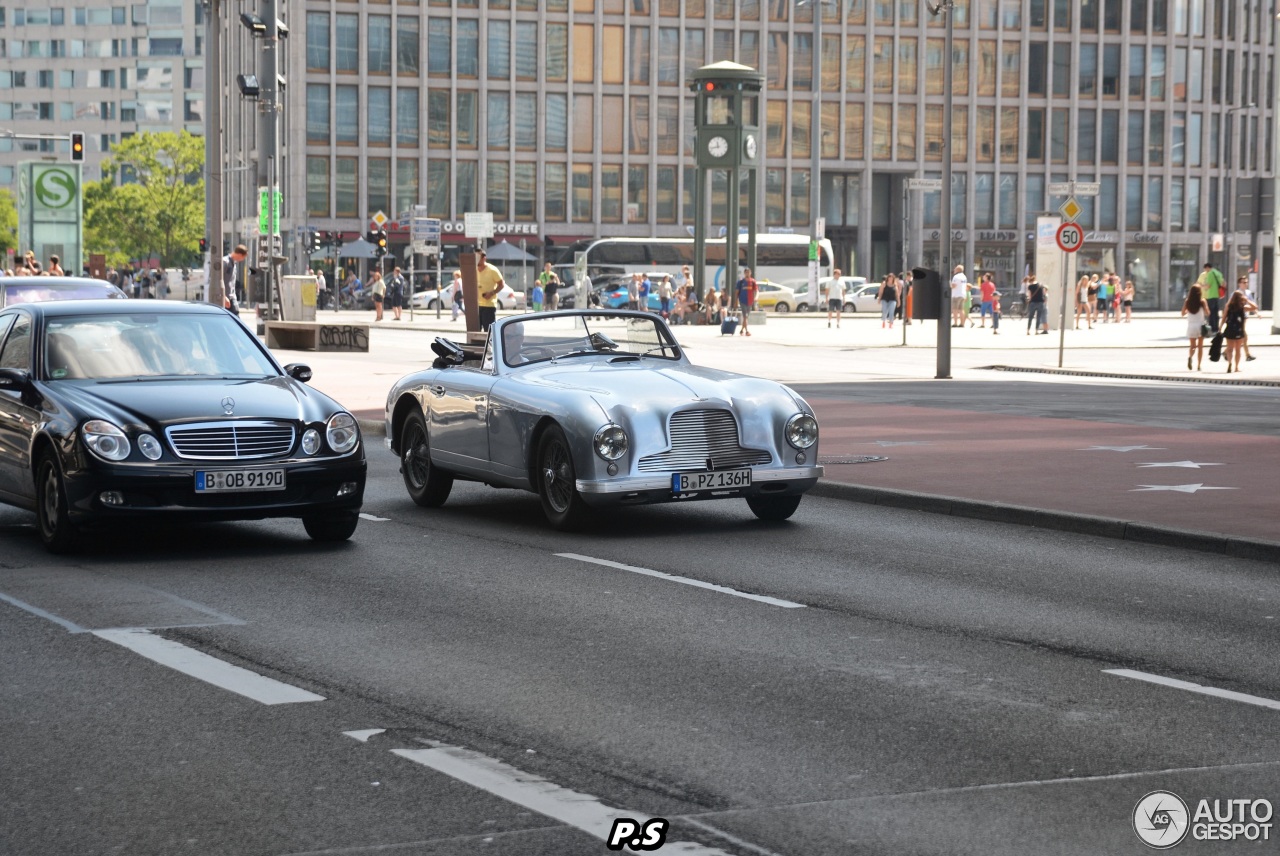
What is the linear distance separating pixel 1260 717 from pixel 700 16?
93.8 meters

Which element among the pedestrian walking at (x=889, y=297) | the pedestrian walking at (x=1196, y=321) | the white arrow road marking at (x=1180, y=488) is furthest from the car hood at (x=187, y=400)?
the pedestrian walking at (x=889, y=297)

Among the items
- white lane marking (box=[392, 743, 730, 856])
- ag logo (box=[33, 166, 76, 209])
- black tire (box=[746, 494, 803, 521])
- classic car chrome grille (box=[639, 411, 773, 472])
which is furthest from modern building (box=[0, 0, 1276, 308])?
white lane marking (box=[392, 743, 730, 856])

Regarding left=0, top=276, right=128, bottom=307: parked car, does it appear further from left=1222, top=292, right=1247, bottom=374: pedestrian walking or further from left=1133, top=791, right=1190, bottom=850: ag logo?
left=1222, top=292, right=1247, bottom=374: pedestrian walking

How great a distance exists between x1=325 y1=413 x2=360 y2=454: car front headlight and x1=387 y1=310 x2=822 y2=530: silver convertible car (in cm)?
127

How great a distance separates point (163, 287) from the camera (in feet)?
307

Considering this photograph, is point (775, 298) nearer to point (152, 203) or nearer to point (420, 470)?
point (152, 203)

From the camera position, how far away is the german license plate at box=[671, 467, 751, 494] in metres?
11.6

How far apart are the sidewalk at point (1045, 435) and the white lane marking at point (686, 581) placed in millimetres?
Result: 3282

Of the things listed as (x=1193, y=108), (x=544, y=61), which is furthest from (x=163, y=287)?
(x=1193, y=108)

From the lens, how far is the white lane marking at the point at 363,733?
611cm

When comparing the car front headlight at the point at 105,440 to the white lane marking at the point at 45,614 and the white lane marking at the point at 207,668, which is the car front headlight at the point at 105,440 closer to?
the white lane marking at the point at 45,614

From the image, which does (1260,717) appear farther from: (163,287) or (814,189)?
(163,287)

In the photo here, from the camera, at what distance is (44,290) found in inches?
882

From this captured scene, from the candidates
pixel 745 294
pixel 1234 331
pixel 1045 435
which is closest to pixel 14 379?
pixel 1045 435
